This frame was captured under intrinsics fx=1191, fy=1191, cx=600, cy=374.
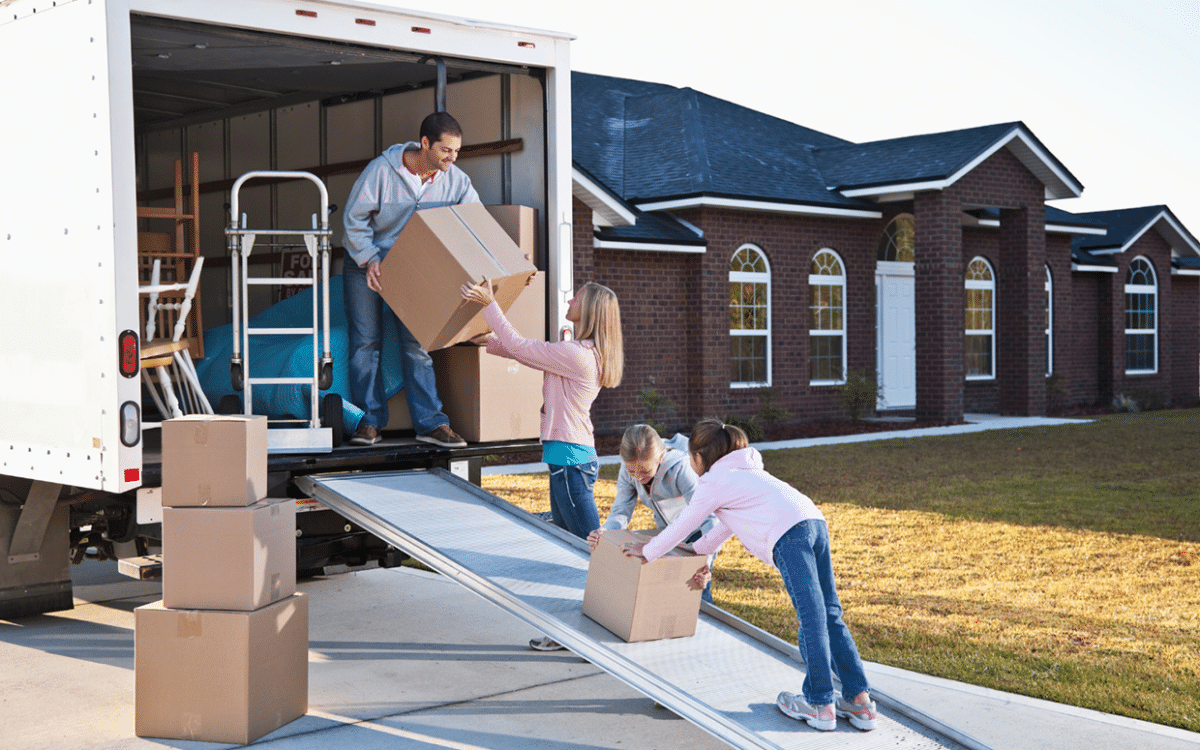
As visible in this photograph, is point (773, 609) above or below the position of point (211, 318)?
below

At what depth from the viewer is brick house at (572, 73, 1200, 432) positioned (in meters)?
18.3

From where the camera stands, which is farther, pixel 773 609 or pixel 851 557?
pixel 851 557

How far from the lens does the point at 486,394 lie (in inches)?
253

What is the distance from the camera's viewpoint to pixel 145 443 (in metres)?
6.56

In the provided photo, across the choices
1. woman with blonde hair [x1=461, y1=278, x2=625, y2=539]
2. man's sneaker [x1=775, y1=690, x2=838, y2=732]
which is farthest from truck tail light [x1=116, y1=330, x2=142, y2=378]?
man's sneaker [x1=775, y1=690, x2=838, y2=732]

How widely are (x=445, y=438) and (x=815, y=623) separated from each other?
263 cm

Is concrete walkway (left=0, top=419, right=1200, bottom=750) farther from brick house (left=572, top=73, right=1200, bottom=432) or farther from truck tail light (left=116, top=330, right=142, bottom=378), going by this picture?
brick house (left=572, top=73, right=1200, bottom=432)

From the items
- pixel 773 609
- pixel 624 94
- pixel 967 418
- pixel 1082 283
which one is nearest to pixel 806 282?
pixel 967 418

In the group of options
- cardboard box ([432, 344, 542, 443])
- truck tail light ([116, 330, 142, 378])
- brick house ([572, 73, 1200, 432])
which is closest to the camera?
truck tail light ([116, 330, 142, 378])

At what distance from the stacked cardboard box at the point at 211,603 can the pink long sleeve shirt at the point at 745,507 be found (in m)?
1.59

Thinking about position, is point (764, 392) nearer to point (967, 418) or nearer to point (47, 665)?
point (967, 418)

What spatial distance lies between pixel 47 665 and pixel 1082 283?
77.2 feet

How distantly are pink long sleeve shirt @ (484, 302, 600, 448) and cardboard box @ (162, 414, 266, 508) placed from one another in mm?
1304

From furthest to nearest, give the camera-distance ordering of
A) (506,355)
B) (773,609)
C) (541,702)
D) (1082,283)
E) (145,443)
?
(1082,283) → (773,609) → (145,443) → (506,355) → (541,702)
